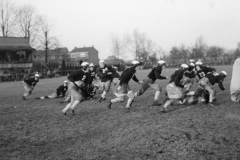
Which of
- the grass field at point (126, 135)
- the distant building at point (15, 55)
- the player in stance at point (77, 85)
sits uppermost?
the distant building at point (15, 55)

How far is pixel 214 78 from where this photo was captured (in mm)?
10703

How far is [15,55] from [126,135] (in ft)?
173

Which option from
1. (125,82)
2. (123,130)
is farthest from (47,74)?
(123,130)

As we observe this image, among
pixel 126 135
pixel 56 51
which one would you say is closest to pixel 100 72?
pixel 126 135

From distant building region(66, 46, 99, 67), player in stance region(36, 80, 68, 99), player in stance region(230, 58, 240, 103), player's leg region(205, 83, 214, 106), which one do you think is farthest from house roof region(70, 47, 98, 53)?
player in stance region(230, 58, 240, 103)

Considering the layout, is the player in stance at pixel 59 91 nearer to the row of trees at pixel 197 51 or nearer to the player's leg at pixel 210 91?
the player's leg at pixel 210 91

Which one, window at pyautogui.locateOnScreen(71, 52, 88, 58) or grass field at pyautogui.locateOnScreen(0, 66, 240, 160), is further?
window at pyautogui.locateOnScreen(71, 52, 88, 58)

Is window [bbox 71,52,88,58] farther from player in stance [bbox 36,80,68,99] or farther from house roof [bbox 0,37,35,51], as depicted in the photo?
player in stance [bbox 36,80,68,99]

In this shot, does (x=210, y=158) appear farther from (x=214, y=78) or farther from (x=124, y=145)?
(x=214, y=78)

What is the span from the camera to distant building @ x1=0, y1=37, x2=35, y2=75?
4948 cm

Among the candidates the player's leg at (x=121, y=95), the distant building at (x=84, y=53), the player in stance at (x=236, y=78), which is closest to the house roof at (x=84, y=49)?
the distant building at (x=84, y=53)

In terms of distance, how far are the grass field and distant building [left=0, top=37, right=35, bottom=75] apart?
4400 cm

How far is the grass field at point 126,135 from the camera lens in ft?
17.0

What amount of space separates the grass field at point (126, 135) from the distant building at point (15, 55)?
144ft
